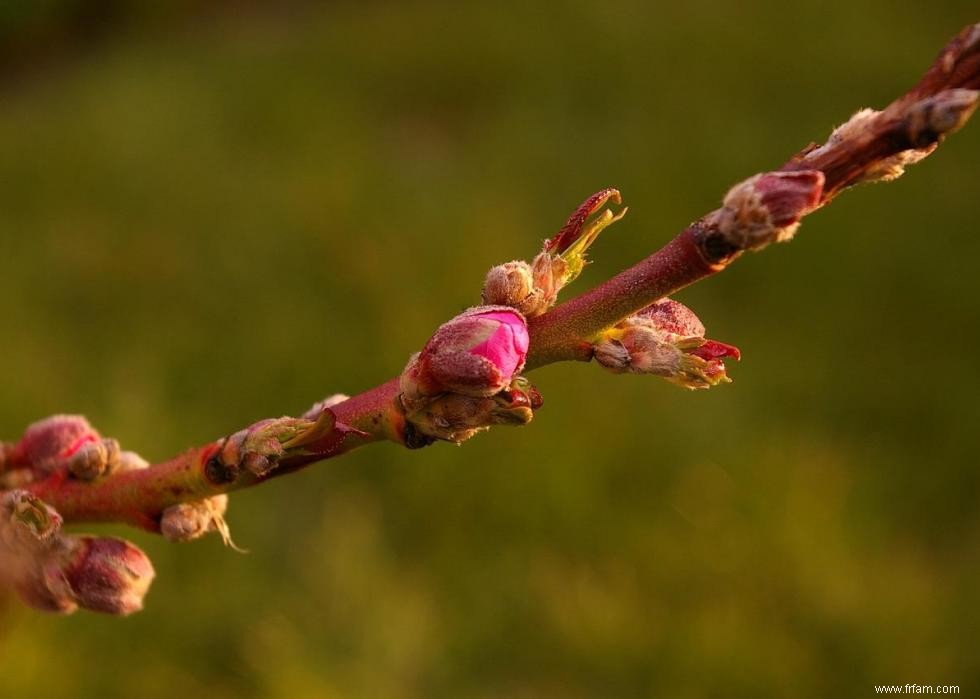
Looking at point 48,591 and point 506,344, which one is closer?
point 506,344

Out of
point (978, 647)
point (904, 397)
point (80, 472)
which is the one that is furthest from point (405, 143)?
point (80, 472)

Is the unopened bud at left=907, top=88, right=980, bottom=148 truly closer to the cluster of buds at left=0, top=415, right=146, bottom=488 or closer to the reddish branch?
the reddish branch

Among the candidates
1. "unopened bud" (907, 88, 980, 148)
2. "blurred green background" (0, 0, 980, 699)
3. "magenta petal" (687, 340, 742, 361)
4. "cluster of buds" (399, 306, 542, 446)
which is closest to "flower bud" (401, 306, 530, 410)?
"cluster of buds" (399, 306, 542, 446)

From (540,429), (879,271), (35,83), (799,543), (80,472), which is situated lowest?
(80,472)

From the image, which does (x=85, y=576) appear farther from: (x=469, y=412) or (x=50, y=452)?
(x=469, y=412)

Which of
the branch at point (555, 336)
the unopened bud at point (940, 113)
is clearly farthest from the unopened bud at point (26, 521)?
the unopened bud at point (940, 113)

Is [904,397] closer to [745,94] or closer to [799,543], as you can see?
[799,543]

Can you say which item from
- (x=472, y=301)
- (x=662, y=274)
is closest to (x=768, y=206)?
(x=662, y=274)
